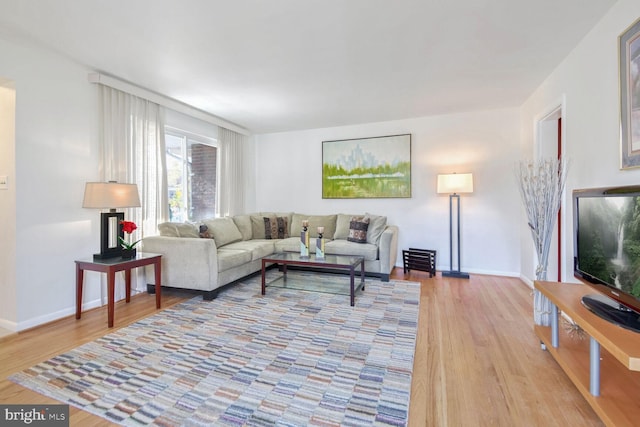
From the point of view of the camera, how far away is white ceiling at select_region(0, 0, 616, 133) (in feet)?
6.44

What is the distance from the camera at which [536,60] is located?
2703 mm

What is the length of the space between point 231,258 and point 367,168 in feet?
8.92

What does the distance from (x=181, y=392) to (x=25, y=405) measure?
0.80 m

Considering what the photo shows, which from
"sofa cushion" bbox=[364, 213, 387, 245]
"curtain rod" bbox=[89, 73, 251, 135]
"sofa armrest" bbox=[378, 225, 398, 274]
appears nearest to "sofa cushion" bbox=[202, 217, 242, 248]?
"curtain rod" bbox=[89, 73, 251, 135]

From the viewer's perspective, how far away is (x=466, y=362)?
76.9 inches

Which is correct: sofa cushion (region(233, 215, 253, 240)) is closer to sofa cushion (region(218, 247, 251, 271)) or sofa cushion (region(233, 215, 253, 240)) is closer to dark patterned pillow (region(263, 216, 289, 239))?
dark patterned pillow (region(263, 216, 289, 239))

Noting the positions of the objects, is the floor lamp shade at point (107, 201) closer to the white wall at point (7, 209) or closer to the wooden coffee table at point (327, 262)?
the white wall at point (7, 209)

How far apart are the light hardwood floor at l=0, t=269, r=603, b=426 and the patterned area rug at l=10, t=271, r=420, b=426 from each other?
112 mm

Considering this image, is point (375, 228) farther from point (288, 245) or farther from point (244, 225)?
point (244, 225)

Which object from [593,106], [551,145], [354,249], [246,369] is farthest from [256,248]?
[551,145]

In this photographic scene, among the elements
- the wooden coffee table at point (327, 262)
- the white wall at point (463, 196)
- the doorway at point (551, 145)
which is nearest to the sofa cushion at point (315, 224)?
the white wall at point (463, 196)

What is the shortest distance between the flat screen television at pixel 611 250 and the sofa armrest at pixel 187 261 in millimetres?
3129

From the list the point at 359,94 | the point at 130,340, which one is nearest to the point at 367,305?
the point at 130,340

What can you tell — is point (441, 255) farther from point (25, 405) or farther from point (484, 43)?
point (25, 405)
